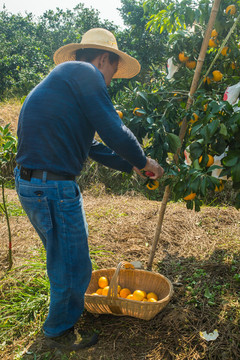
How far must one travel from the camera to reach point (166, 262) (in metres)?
2.51

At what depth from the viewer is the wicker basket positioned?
1.76 m

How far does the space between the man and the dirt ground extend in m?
0.46

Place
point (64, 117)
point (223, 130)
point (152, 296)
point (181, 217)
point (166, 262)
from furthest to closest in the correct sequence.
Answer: point (181, 217)
point (166, 262)
point (152, 296)
point (64, 117)
point (223, 130)

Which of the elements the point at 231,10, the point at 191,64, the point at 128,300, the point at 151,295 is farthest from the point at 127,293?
the point at 231,10

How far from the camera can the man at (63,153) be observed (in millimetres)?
1434

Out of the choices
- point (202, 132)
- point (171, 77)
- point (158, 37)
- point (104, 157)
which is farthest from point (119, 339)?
point (158, 37)

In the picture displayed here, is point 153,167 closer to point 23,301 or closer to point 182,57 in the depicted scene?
point 182,57

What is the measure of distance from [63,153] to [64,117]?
181 mm

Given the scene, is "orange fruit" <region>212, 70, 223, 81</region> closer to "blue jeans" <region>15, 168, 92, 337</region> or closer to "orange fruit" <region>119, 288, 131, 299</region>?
"blue jeans" <region>15, 168, 92, 337</region>

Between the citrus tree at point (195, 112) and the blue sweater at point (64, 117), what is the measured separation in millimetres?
338

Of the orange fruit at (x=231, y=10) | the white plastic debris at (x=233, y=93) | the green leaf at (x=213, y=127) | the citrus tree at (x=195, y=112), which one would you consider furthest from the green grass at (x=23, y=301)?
the orange fruit at (x=231, y=10)

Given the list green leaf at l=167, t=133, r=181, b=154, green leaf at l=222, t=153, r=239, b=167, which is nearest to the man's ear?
green leaf at l=167, t=133, r=181, b=154

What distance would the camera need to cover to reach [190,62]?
2137mm

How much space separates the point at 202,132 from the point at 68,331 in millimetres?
1417
